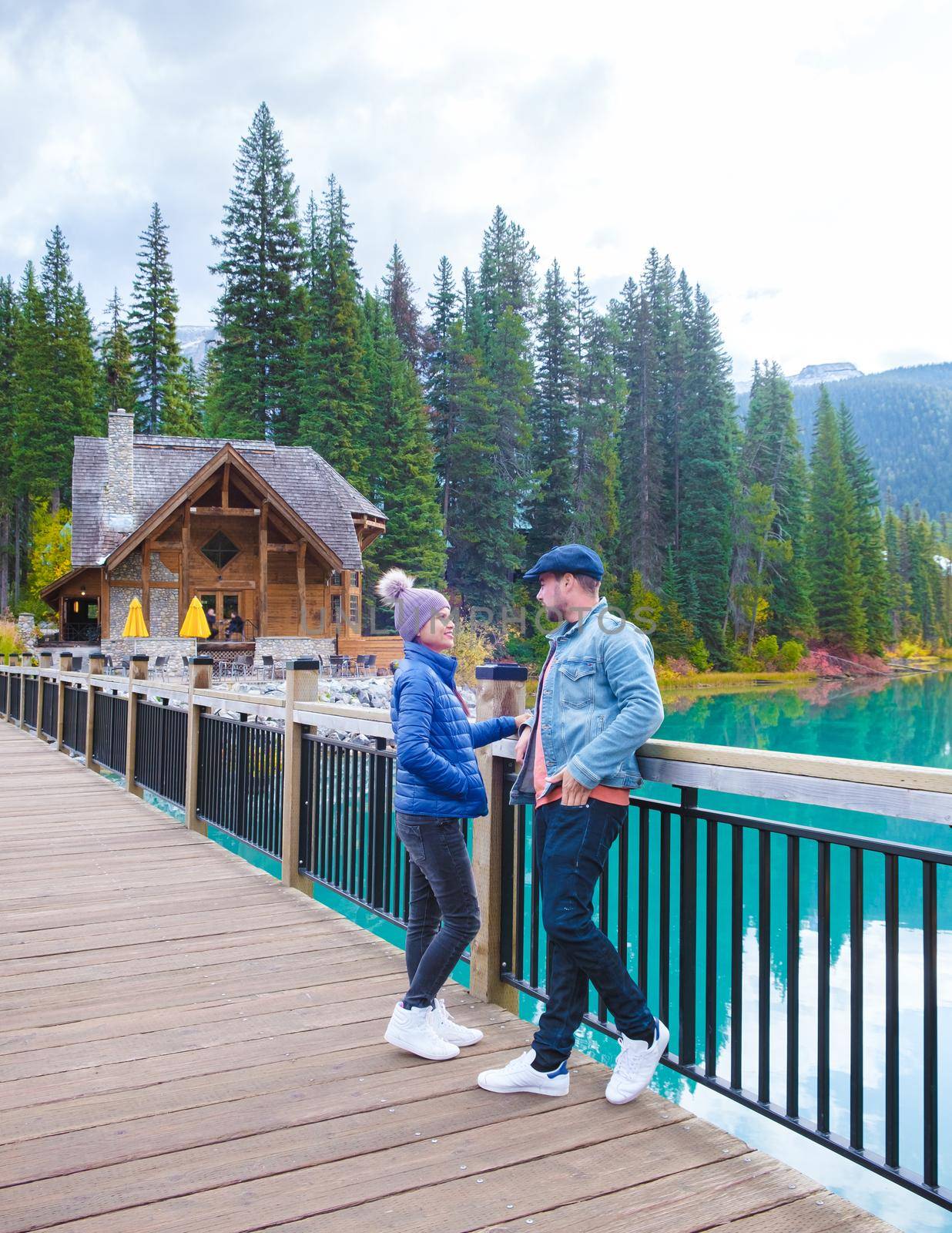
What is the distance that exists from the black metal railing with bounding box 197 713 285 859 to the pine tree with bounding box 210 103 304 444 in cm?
4130

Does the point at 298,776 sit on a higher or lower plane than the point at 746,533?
lower

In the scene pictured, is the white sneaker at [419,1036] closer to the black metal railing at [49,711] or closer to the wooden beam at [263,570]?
the black metal railing at [49,711]

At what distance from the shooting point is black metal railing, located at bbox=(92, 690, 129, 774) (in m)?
8.81

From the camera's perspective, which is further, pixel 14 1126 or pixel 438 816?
pixel 438 816

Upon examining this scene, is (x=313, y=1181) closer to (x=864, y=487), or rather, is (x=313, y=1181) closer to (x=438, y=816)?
(x=438, y=816)

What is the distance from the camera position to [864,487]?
62.2 metres

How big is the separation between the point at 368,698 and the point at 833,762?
17712 millimetres

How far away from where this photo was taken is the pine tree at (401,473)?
40.8m

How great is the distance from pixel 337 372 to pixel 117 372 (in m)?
13.4

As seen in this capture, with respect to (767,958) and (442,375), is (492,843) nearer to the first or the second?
(767,958)

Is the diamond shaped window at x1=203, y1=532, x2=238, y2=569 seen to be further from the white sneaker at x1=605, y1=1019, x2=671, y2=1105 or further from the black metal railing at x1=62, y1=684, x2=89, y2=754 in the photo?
the white sneaker at x1=605, y1=1019, x2=671, y2=1105

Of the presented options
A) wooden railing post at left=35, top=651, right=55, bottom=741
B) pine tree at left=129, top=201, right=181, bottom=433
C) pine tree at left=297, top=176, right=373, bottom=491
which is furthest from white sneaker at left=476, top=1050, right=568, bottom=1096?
pine tree at left=129, top=201, right=181, bottom=433

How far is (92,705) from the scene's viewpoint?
9.95 m

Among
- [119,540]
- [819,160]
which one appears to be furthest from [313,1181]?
[819,160]
